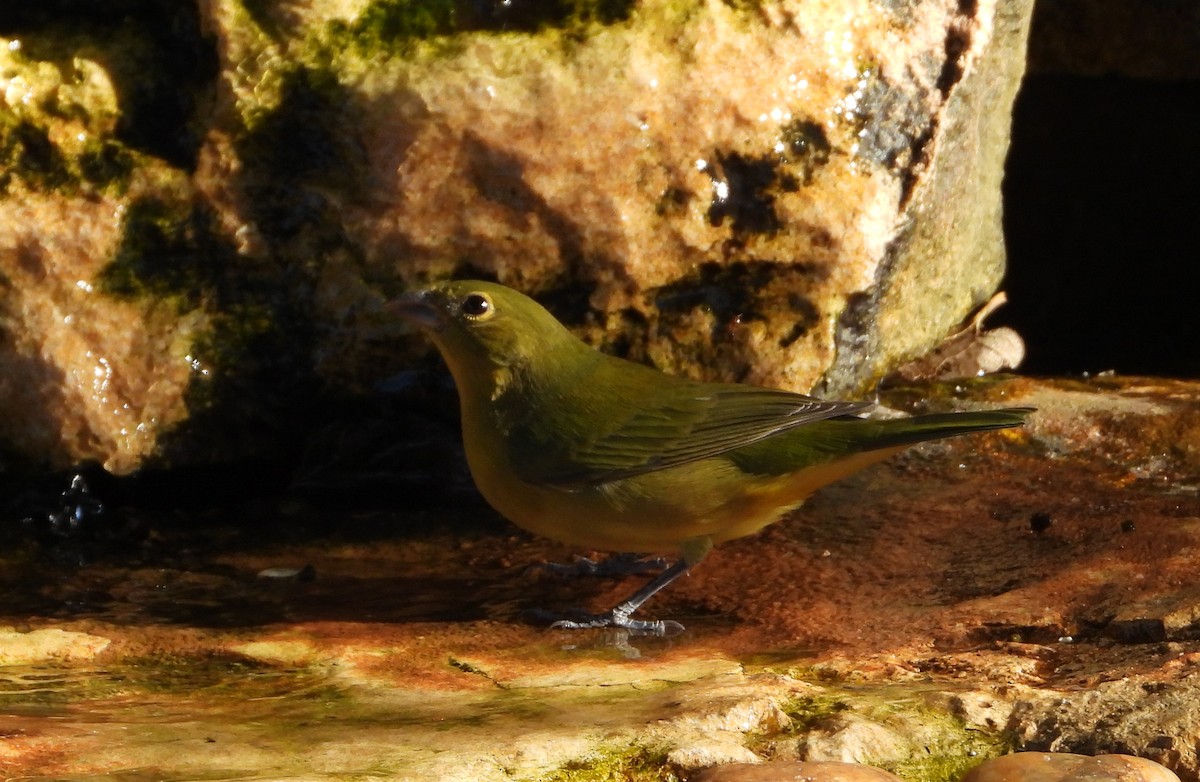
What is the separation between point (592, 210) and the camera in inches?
191

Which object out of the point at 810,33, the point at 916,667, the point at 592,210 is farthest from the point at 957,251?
the point at 916,667

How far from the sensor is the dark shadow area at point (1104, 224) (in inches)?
322

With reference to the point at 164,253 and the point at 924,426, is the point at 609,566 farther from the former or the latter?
the point at 164,253

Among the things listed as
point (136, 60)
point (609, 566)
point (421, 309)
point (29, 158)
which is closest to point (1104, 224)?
point (609, 566)

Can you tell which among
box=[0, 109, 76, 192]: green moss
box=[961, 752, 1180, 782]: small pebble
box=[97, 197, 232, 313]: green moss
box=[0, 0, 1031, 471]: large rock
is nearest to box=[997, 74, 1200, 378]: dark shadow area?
box=[0, 0, 1031, 471]: large rock

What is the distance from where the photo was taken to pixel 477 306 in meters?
4.56

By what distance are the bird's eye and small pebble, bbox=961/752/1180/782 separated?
2.26 m

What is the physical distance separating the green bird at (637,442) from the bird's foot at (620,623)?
2.5 inches

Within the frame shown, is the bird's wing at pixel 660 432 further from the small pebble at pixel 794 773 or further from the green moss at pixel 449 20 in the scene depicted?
the small pebble at pixel 794 773

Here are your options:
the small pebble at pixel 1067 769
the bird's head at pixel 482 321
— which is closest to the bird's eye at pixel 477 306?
the bird's head at pixel 482 321

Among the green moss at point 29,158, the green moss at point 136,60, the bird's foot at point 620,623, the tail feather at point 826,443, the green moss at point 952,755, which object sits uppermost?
the green moss at point 136,60

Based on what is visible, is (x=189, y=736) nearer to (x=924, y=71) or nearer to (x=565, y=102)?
(x=565, y=102)

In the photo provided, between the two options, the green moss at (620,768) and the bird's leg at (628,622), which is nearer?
the green moss at (620,768)

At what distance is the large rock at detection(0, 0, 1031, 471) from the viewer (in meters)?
4.86
